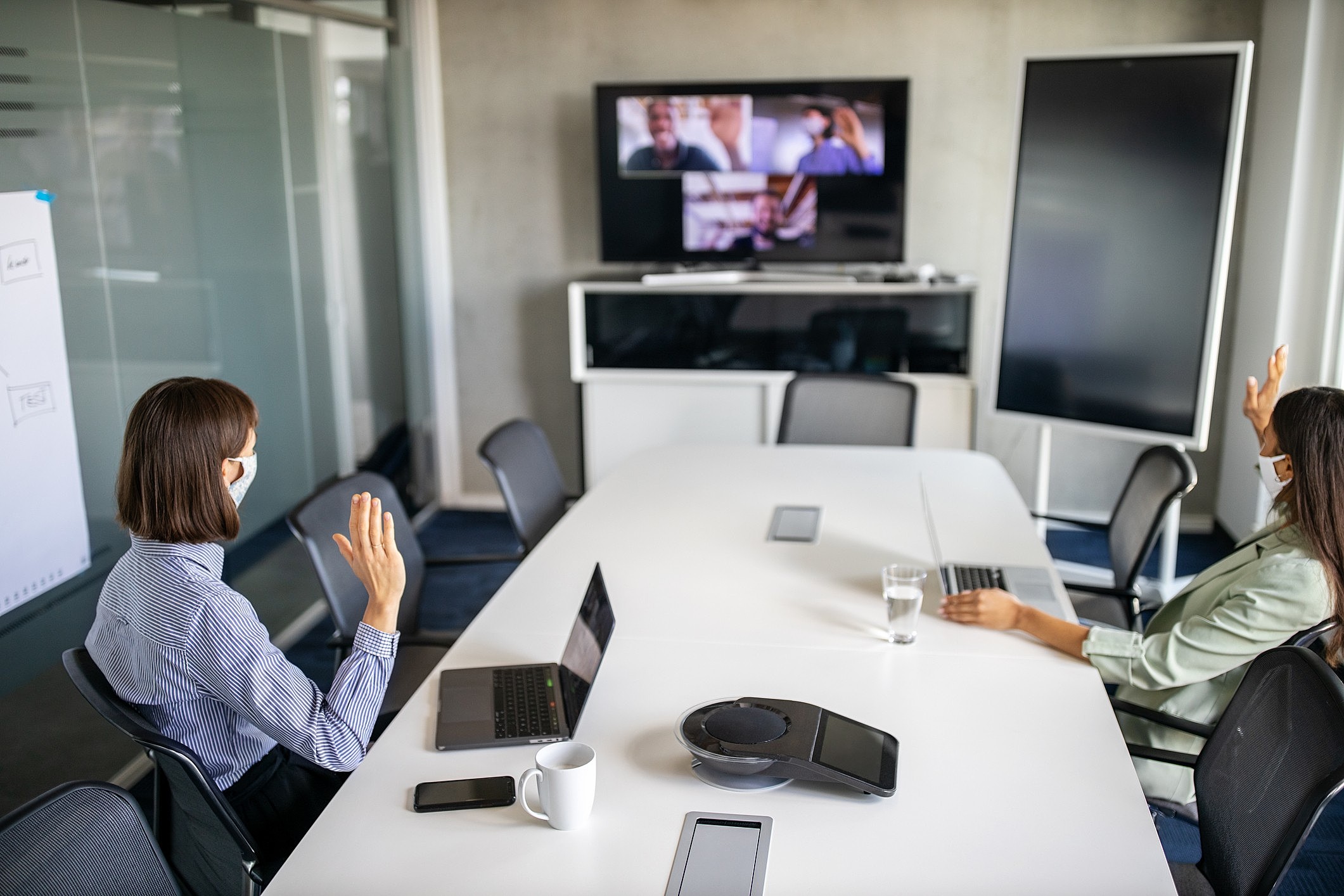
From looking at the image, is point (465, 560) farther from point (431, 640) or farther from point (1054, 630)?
point (1054, 630)

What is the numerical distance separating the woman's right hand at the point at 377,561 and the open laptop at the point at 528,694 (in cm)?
21

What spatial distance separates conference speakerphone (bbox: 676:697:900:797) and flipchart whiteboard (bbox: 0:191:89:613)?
1.79 m

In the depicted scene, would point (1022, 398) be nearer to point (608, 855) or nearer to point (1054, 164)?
point (1054, 164)

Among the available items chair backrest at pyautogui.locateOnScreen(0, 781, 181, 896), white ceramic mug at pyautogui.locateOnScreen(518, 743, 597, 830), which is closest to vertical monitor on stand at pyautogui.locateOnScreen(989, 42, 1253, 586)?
white ceramic mug at pyautogui.locateOnScreen(518, 743, 597, 830)

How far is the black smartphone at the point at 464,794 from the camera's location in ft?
5.40

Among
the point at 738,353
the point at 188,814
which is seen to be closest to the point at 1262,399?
the point at 188,814

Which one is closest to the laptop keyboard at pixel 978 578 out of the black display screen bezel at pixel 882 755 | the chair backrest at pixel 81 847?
the black display screen bezel at pixel 882 755

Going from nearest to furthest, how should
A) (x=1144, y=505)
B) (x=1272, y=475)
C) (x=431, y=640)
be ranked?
(x=1272, y=475)
(x=431, y=640)
(x=1144, y=505)

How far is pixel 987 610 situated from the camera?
225cm

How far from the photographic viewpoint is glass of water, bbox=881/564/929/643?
7.18 feet

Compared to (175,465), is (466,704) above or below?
below

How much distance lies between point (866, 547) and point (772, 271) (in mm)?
2713

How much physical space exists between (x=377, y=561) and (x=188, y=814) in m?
0.61

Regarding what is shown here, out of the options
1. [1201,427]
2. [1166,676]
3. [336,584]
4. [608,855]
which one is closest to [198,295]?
[336,584]
